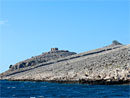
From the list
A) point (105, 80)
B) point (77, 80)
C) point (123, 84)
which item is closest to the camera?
point (123, 84)

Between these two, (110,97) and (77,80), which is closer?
(110,97)

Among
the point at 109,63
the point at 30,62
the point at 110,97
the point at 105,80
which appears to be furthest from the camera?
the point at 30,62

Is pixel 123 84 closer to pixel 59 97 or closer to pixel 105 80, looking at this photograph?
pixel 105 80

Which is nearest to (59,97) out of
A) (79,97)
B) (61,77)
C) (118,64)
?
(79,97)

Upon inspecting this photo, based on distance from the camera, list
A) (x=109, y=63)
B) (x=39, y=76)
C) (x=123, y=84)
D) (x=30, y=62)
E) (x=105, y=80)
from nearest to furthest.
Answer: (x=123, y=84) < (x=105, y=80) < (x=109, y=63) < (x=39, y=76) < (x=30, y=62)

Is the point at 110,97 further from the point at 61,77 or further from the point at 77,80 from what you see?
the point at 61,77

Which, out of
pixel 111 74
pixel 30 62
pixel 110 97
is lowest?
pixel 110 97

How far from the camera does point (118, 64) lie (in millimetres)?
62125

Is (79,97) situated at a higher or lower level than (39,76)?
lower

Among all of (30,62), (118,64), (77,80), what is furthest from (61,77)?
(30,62)

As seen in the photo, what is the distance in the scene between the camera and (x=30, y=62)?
144 meters

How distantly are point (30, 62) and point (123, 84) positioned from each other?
323ft

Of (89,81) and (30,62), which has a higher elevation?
(30,62)

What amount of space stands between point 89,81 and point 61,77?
15710 mm
